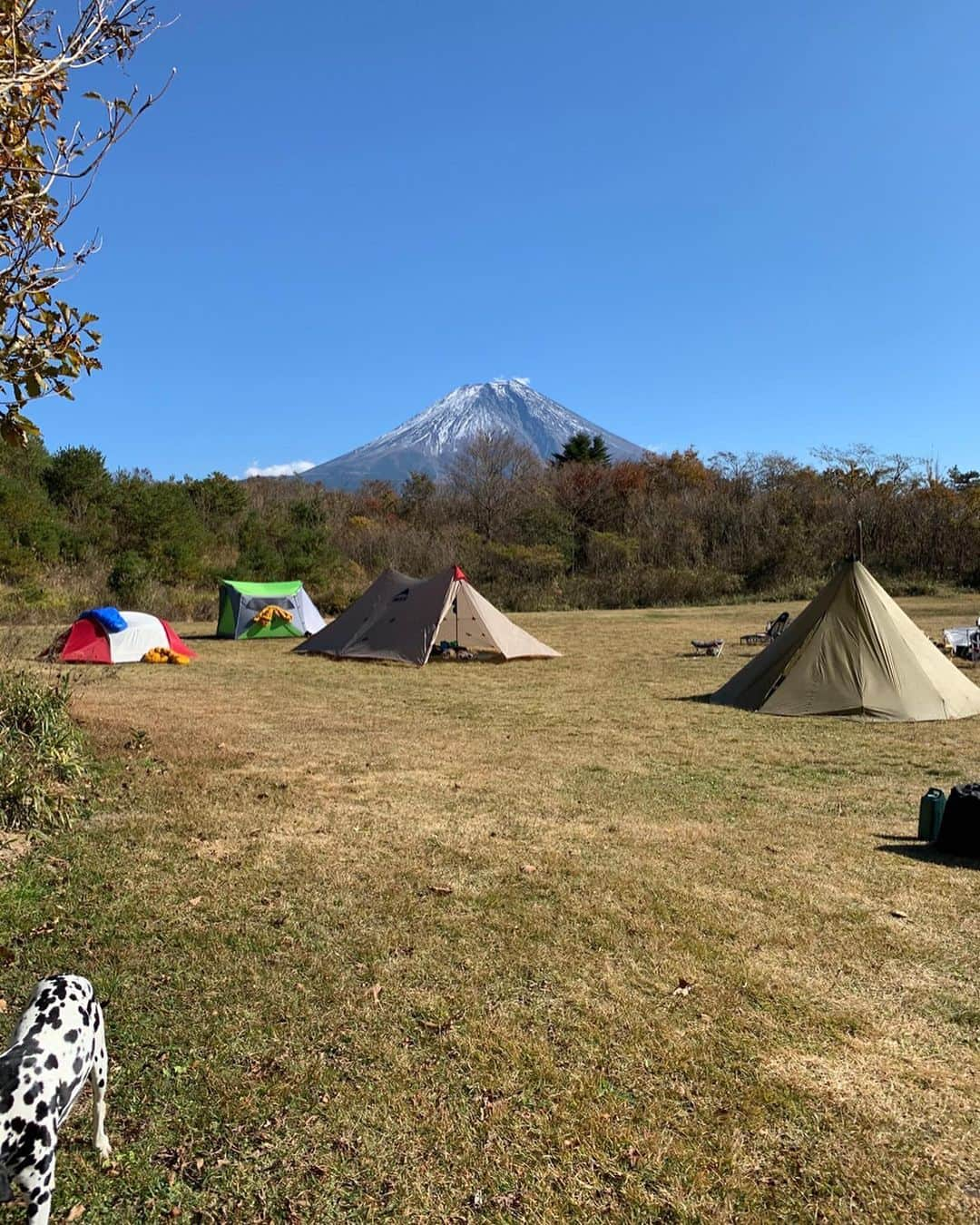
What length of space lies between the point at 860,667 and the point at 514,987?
306 inches

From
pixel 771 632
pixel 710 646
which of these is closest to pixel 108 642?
pixel 710 646

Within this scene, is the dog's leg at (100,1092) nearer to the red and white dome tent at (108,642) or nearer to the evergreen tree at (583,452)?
the red and white dome tent at (108,642)

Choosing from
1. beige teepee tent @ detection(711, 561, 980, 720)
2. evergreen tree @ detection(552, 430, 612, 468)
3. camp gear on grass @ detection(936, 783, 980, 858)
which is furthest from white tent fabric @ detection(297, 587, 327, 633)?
evergreen tree @ detection(552, 430, 612, 468)

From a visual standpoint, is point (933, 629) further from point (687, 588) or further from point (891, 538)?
point (891, 538)

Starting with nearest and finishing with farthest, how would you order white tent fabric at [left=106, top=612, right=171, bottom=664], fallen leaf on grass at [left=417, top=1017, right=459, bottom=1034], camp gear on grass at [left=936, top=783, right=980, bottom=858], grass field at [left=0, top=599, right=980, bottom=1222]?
grass field at [left=0, top=599, right=980, bottom=1222] → fallen leaf on grass at [left=417, top=1017, right=459, bottom=1034] → camp gear on grass at [left=936, top=783, right=980, bottom=858] → white tent fabric at [left=106, top=612, right=171, bottom=664]

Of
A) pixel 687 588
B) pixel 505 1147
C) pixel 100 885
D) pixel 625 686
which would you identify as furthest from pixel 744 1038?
pixel 687 588

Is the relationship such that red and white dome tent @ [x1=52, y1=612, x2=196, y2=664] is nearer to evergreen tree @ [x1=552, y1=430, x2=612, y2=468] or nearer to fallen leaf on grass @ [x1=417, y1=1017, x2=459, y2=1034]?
fallen leaf on grass @ [x1=417, y1=1017, x2=459, y2=1034]

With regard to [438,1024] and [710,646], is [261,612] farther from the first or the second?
[438,1024]

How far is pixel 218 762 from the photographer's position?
7.35 m

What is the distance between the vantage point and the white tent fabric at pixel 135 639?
587 inches

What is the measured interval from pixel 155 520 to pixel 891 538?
25661 millimetres

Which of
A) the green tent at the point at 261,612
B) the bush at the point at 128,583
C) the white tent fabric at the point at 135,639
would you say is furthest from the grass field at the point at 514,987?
the bush at the point at 128,583

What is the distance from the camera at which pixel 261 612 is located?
1912 centimetres

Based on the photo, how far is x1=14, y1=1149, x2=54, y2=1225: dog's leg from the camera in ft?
6.96
